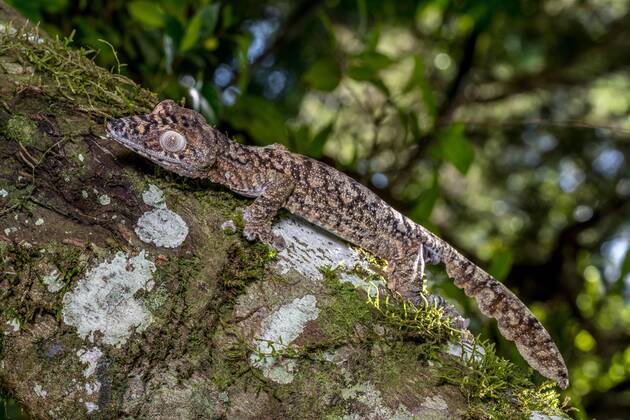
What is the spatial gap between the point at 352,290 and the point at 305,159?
3.68 feet

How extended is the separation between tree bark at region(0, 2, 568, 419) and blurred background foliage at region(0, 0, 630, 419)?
4.93 feet

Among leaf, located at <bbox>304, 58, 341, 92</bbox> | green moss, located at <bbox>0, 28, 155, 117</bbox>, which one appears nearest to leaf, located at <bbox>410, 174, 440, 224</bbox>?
leaf, located at <bbox>304, 58, 341, 92</bbox>

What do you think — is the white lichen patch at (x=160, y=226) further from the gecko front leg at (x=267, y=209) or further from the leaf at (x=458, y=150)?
the leaf at (x=458, y=150)

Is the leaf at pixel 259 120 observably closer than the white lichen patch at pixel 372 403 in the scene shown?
No

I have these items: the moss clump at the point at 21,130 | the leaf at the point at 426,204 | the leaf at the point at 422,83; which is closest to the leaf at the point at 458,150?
the leaf at the point at 426,204

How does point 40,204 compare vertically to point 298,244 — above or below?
below

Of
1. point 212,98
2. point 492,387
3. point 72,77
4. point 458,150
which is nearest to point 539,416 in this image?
point 492,387

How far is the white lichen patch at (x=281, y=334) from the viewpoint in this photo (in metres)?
2.22

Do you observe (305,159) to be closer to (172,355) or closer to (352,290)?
(352,290)

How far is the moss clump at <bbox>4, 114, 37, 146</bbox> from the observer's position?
7.75 ft

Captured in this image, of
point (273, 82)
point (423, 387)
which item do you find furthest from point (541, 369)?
point (273, 82)

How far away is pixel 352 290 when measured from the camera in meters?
2.50

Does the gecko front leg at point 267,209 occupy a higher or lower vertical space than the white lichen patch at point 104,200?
higher

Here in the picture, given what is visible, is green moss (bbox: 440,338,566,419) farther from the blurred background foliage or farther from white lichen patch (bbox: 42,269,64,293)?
white lichen patch (bbox: 42,269,64,293)
